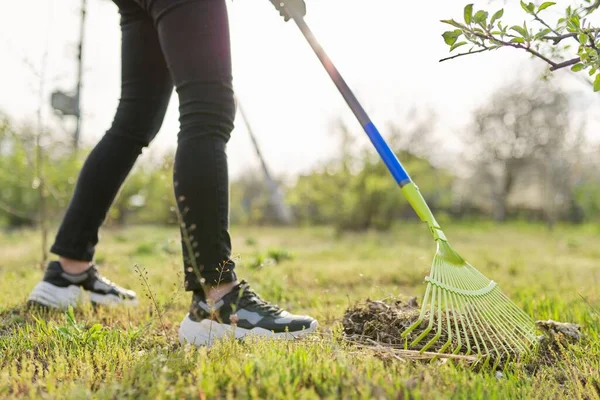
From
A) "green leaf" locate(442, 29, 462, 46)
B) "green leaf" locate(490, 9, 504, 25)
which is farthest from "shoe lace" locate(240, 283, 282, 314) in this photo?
"green leaf" locate(490, 9, 504, 25)

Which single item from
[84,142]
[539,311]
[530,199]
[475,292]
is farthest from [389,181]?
[530,199]

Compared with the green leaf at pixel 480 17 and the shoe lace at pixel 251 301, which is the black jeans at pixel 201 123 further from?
the green leaf at pixel 480 17

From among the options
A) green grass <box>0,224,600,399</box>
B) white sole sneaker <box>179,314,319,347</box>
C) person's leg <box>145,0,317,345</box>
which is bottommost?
green grass <box>0,224,600,399</box>

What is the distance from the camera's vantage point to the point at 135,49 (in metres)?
2.22

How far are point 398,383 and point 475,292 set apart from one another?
63 centimetres

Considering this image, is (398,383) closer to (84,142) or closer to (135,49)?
(135,49)

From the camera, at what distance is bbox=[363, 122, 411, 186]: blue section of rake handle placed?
194 centimetres

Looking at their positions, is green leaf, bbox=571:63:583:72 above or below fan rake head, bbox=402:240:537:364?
above

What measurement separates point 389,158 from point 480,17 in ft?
1.88

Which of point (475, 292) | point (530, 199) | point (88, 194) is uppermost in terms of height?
point (530, 199)

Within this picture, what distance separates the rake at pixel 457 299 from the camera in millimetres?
1686

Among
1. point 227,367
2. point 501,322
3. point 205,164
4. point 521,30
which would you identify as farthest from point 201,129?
point 501,322

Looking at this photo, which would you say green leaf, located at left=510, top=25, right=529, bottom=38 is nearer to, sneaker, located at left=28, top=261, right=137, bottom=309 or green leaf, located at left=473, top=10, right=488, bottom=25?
green leaf, located at left=473, top=10, right=488, bottom=25

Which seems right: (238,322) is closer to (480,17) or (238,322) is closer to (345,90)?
(345,90)
